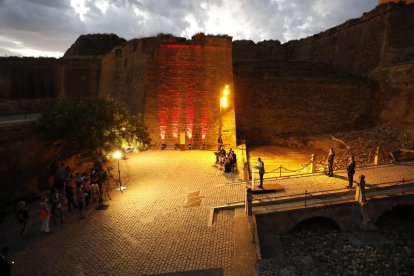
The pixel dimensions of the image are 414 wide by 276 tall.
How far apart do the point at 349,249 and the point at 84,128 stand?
38.8 feet

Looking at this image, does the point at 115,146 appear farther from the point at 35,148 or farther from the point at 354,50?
the point at 354,50

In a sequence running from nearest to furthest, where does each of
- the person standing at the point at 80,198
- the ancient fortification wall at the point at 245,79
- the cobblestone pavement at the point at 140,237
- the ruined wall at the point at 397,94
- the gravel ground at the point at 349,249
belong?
the cobblestone pavement at the point at 140,237 → the gravel ground at the point at 349,249 → the person standing at the point at 80,198 → the ancient fortification wall at the point at 245,79 → the ruined wall at the point at 397,94

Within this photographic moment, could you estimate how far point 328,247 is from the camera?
10977mm

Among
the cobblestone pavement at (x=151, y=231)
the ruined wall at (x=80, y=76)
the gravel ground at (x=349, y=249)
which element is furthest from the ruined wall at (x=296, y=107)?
the ruined wall at (x=80, y=76)

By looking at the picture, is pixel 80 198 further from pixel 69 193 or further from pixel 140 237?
pixel 140 237

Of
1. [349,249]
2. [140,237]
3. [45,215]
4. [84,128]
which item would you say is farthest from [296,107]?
[45,215]

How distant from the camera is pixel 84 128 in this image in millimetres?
13672

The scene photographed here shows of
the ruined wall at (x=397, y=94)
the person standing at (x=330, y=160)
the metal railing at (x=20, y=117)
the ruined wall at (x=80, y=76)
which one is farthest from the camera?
the ruined wall at (x=80, y=76)

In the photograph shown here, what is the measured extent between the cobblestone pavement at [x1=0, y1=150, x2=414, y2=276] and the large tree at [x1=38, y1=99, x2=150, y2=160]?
2.12 m

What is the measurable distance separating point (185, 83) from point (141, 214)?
478 inches

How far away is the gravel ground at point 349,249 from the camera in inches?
384

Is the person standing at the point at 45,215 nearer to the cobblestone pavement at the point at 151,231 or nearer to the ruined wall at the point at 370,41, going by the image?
the cobblestone pavement at the point at 151,231

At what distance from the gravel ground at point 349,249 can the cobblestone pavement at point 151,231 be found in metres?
1.76

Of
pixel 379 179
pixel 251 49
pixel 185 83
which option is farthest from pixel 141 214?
pixel 251 49
